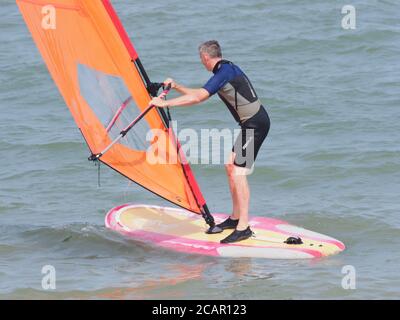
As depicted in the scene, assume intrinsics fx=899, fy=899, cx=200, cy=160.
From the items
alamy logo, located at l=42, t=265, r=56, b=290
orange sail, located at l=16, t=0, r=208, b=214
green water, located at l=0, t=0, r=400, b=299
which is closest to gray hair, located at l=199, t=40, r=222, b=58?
orange sail, located at l=16, t=0, r=208, b=214

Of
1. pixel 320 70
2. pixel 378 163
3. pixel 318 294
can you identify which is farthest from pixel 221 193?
pixel 320 70

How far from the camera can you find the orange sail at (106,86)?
7.73 metres

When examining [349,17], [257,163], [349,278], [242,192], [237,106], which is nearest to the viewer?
[349,278]

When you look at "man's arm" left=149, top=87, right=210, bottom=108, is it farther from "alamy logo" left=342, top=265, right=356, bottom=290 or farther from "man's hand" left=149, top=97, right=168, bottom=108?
"alamy logo" left=342, top=265, right=356, bottom=290

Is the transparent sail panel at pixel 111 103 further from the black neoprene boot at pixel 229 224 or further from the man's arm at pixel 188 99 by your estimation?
the black neoprene boot at pixel 229 224

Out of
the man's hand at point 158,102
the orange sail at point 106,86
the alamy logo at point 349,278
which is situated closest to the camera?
the alamy logo at point 349,278

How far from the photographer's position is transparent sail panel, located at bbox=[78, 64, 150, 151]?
7.97 meters

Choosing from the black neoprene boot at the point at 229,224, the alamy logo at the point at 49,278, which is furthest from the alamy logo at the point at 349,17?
the alamy logo at the point at 49,278

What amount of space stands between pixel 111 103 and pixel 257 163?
3522mm

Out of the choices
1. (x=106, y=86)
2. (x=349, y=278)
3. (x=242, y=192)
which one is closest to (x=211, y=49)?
(x=106, y=86)

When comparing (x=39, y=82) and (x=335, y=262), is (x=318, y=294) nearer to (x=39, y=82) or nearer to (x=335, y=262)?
(x=335, y=262)

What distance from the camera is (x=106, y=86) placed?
8.01 metres

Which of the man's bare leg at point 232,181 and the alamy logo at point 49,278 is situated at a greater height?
the man's bare leg at point 232,181

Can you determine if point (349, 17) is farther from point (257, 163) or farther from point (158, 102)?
point (158, 102)
